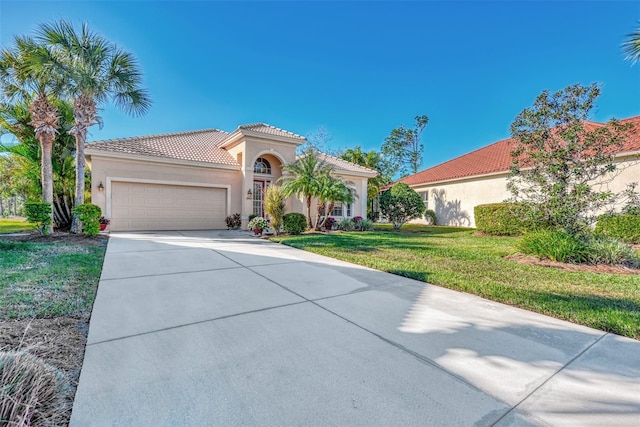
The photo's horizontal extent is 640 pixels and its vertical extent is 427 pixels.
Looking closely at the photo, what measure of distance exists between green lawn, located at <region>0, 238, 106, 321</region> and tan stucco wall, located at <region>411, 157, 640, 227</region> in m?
16.5

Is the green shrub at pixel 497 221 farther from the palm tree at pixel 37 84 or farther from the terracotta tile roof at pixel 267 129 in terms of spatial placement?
the palm tree at pixel 37 84

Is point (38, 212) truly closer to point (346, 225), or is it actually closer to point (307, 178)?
point (307, 178)

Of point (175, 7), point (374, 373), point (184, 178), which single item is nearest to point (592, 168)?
point (374, 373)

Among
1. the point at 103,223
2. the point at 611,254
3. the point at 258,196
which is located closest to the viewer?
the point at 611,254

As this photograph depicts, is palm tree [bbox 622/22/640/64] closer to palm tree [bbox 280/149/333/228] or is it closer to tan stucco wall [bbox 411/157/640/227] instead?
tan stucco wall [bbox 411/157/640/227]

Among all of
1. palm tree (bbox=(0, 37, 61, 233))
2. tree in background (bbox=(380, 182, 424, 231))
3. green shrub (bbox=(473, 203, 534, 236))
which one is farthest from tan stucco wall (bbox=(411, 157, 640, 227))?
palm tree (bbox=(0, 37, 61, 233))

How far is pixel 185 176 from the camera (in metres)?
13.5

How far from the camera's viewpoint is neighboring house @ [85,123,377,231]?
1227cm

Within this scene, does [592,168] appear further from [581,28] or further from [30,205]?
[30,205]

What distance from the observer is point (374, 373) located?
2211 mm

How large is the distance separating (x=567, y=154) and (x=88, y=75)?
49.8ft

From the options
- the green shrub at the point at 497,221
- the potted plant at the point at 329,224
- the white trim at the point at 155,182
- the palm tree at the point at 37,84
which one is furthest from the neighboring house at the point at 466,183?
the palm tree at the point at 37,84

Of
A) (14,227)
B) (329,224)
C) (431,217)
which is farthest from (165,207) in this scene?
(431,217)

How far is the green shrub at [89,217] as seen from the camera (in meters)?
9.57
